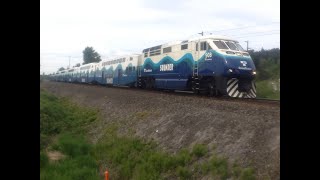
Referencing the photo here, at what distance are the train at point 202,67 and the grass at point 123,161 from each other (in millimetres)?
3492

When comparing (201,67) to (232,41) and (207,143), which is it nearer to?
(232,41)

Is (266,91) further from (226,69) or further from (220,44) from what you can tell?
(226,69)

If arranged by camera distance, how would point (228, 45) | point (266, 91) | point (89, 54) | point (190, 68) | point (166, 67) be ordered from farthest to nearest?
point (89, 54)
point (266, 91)
point (166, 67)
point (190, 68)
point (228, 45)

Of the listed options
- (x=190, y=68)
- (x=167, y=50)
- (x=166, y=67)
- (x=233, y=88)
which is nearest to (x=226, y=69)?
(x=233, y=88)

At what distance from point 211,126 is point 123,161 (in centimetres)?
332

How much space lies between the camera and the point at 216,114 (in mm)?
11648

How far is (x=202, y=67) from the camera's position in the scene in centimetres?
1719

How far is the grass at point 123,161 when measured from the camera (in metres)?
8.93

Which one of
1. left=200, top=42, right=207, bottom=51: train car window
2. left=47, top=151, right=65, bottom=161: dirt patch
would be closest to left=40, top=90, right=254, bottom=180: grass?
left=47, top=151, right=65, bottom=161: dirt patch

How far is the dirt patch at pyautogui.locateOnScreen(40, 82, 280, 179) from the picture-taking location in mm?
8180

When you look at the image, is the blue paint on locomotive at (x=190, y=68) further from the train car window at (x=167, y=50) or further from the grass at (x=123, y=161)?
the grass at (x=123, y=161)

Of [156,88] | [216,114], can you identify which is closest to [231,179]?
[216,114]

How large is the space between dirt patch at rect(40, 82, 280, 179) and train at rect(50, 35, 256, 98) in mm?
1535
